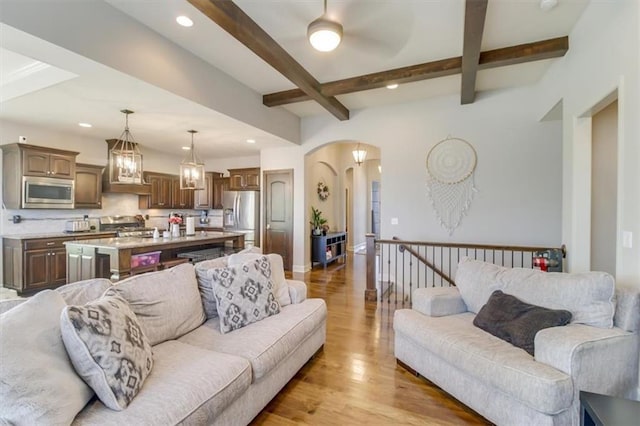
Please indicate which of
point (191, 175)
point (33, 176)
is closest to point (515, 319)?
point (191, 175)

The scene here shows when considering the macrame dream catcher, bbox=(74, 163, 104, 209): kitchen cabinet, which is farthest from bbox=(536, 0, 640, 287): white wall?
bbox=(74, 163, 104, 209): kitchen cabinet

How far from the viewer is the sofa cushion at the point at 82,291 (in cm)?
172

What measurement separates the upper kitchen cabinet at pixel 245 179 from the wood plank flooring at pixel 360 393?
466 centimetres

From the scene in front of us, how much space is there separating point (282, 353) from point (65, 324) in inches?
49.0

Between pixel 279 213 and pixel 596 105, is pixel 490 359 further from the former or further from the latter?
pixel 279 213

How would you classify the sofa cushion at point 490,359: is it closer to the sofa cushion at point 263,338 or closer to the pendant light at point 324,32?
the sofa cushion at point 263,338

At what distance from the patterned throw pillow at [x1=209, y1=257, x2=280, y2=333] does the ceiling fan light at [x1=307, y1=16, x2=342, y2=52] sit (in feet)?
6.76

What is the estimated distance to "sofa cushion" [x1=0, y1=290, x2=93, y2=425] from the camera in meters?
1.08

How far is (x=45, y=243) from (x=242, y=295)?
4.50m

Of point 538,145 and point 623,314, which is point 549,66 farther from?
point 623,314

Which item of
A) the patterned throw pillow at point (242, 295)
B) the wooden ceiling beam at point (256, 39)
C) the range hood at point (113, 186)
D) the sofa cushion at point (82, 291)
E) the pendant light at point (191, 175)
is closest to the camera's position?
the sofa cushion at point (82, 291)

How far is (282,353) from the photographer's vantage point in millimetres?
2082

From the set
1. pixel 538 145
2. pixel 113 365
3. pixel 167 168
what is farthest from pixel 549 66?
pixel 167 168

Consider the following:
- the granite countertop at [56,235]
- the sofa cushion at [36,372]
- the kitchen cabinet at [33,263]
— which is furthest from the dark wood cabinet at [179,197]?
the sofa cushion at [36,372]
